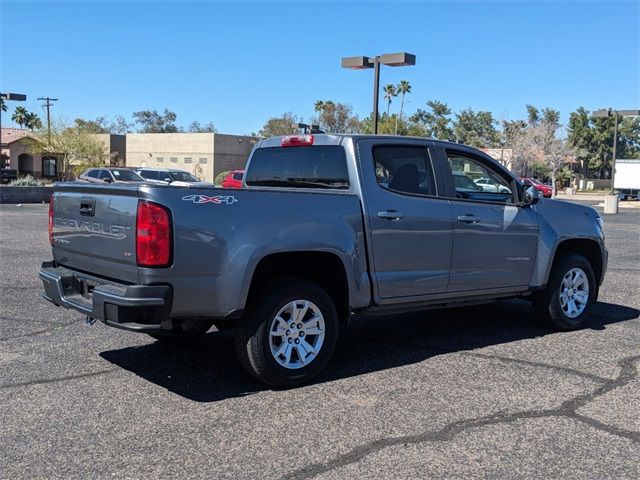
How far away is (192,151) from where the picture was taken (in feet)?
202

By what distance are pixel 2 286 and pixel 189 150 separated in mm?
54089

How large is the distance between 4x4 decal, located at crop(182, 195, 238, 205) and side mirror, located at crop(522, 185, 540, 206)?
3447mm

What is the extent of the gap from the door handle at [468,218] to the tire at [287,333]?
1.67 m

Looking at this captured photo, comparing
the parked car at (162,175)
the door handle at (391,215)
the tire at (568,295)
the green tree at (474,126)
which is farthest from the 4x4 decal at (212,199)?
the green tree at (474,126)

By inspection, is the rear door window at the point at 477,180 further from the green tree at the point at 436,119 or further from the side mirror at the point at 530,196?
the green tree at the point at 436,119

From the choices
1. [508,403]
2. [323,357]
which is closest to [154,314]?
[323,357]

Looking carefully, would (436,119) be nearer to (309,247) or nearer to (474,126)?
(474,126)

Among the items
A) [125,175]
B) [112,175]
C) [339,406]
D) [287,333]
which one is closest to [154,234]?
[287,333]

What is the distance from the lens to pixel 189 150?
6194cm

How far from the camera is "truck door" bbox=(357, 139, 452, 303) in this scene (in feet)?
18.9

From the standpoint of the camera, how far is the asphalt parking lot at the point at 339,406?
3949 millimetres

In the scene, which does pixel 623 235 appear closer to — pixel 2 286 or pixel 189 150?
pixel 2 286

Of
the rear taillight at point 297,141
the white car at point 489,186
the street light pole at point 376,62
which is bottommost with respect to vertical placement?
the white car at point 489,186

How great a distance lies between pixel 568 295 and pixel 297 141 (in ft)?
11.6
